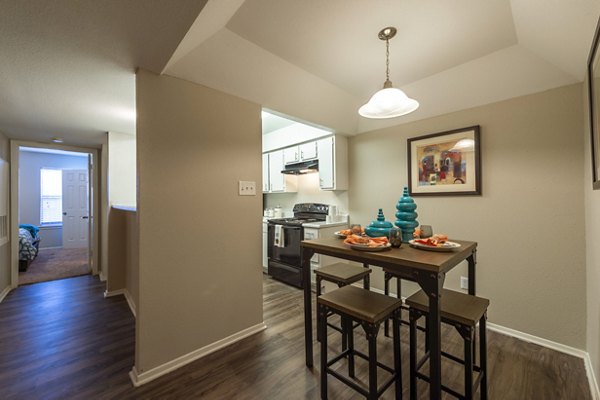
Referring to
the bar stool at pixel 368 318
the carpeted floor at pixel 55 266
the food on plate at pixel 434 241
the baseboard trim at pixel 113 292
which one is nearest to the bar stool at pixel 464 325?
the bar stool at pixel 368 318

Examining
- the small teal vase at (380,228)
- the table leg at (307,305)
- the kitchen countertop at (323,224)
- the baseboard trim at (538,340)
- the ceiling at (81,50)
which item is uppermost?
the ceiling at (81,50)

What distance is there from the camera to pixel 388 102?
1.70 metres

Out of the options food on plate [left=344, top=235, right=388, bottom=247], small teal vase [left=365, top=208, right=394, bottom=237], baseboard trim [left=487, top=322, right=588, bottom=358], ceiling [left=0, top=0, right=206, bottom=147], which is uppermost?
ceiling [left=0, top=0, right=206, bottom=147]

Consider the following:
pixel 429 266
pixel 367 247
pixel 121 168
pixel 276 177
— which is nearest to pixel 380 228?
pixel 367 247

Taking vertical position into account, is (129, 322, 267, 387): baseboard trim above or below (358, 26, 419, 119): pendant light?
below

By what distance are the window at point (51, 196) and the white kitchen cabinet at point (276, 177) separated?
5946 mm

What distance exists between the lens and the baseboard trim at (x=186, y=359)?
1.64 metres

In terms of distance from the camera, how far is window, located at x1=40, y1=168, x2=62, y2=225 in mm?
6160

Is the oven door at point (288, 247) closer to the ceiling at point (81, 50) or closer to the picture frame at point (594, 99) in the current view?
the ceiling at point (81, 50)

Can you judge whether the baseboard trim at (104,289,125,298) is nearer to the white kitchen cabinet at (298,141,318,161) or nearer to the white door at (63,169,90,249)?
the white kitchen cabinet at (298,141,318,161)

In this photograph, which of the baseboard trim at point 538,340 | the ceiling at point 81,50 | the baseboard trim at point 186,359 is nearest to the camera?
the ceiling at point 81,50

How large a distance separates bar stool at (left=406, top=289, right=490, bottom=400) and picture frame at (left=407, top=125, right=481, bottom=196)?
1.34 meters

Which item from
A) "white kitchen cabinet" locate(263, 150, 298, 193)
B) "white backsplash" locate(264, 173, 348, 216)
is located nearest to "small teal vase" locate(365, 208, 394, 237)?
"white backsplash" locate(264, 173, 348, 216)

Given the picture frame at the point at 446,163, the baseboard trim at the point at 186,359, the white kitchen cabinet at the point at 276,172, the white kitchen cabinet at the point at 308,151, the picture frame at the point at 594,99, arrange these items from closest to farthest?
the picture frame at the point at 594,99 → the baseboard trim at the point at 186,359 → the picture frame at the point at 446,163 → the white kitchen cabinet at the point at 308,151 → the white kitchen cabinet at the point at 276,172
